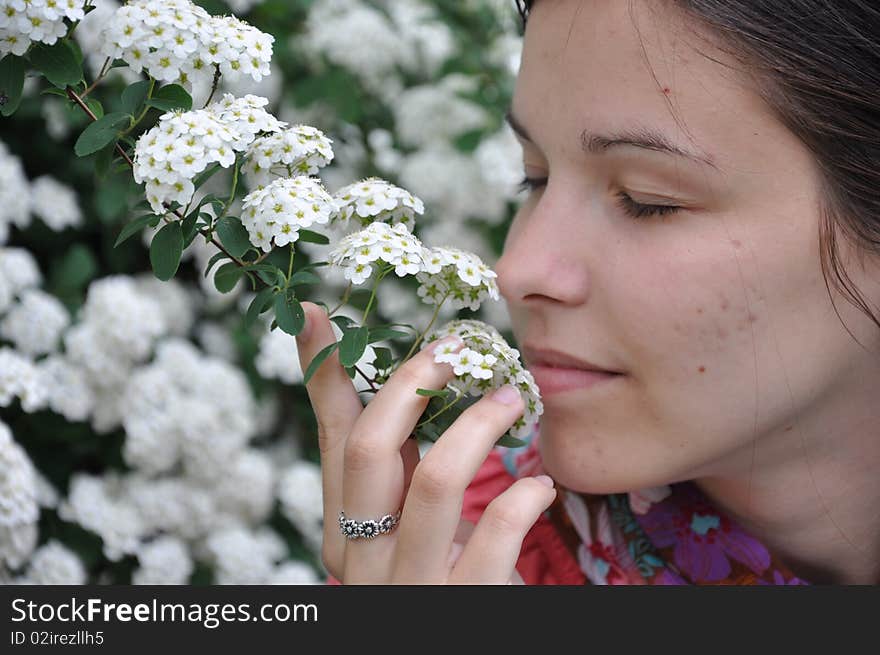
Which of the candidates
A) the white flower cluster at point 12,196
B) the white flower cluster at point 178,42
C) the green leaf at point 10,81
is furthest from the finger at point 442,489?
the white flower cluster at point 12,196

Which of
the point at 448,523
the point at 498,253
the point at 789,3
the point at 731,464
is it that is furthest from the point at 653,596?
the point at 498,253

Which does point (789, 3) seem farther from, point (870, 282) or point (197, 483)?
point (197, 483)

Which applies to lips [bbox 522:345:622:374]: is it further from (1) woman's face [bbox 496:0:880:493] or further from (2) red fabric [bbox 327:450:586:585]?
(2) red fabric [bbox 327:450:586:585]

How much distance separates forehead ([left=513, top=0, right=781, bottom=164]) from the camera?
1113 mm

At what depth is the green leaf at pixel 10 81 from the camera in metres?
0.98

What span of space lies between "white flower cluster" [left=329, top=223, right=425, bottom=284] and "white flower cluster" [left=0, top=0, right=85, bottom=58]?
1.12 feet

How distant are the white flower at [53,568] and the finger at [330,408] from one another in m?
0.71

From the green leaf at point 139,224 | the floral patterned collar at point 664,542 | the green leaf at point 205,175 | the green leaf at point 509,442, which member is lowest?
the floral patterned collar at point 664,542

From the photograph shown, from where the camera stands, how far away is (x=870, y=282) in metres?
1.18

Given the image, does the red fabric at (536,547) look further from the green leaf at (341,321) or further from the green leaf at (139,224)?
the green leaf at (139,224)

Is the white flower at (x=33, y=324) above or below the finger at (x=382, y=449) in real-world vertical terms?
below

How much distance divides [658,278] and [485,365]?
23cm

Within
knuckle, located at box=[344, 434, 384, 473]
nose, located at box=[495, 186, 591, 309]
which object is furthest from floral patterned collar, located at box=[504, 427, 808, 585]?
knuckle, located at box=[344, 434, 384, 473]

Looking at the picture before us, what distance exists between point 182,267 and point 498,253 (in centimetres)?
80
